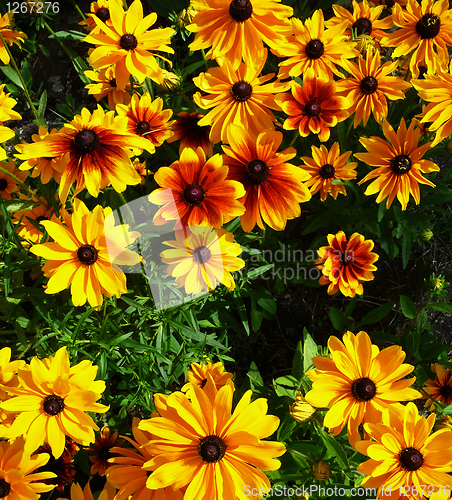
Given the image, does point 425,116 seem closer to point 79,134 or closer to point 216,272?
point 216,272

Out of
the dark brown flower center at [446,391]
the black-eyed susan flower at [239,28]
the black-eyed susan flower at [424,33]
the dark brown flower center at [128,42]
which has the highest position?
the black-eyed susan flower at [424,33]

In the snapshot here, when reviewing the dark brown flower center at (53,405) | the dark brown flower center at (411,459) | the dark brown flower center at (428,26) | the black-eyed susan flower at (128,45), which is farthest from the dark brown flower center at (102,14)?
the dark brown flower center at (411,459)

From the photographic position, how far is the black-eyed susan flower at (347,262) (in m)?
1.74

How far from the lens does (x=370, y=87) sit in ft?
5.32

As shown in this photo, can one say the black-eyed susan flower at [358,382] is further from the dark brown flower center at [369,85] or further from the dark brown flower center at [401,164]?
the dark brown flower center at [369,85]

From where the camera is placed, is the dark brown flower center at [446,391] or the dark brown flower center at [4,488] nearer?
the dark brown flower center at [4,488]

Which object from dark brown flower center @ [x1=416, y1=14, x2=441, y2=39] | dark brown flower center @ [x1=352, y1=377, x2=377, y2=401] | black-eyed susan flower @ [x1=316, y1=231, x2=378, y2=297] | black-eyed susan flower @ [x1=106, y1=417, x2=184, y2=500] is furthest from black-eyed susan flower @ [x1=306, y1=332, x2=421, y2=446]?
dark brown flower center @ [x1=416, y1=14, x2=441, y2=39]

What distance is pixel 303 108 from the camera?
154 centimetres

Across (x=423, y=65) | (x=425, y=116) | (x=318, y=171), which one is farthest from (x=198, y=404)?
(x=423, y=65)

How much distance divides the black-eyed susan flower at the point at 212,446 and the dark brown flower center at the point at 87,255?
46 cm

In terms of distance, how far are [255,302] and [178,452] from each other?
0.98 meters

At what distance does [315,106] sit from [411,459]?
1195 millimetres

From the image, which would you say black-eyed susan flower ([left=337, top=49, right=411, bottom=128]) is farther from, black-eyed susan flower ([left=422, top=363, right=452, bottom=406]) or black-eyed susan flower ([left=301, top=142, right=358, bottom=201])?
black-eyed susan flower ([left=422, top=363, right=452, bottom=406])

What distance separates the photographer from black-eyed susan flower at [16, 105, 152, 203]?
3.66ft
